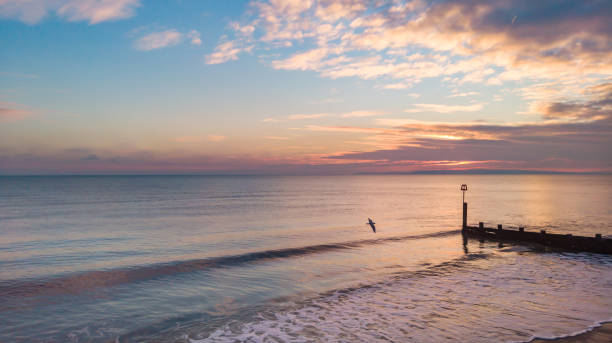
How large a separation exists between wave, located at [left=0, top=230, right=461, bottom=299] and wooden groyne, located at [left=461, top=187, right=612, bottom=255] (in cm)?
1236

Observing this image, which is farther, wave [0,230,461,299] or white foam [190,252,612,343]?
wave [0,230,461,299]

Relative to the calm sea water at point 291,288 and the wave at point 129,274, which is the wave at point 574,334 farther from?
the wave at point 129,274

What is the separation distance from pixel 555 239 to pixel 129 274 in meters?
31.2

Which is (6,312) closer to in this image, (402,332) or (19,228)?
(402,332)

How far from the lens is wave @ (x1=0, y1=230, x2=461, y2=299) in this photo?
1983 cm

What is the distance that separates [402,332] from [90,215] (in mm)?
57205

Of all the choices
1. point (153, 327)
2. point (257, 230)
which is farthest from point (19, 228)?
point (153, 327)

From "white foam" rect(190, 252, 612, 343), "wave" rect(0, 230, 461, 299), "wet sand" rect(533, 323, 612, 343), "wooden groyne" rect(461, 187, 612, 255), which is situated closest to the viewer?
"wet sand" rect(533, 323, 612, 343)

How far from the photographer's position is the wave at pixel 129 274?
65.0ft

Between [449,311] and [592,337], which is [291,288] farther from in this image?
[592,337]

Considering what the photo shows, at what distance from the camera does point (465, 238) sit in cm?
3431

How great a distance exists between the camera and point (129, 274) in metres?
23.1

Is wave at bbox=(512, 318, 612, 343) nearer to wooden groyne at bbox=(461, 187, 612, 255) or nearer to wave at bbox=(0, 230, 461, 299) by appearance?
wooden groyne at bbox=(461, 187, 612, 255)

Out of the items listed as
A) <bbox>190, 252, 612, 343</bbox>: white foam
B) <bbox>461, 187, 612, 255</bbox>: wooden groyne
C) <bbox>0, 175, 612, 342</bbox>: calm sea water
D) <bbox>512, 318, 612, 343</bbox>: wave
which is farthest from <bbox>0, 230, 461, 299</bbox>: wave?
<bbox>512, 318, 612, 343</bbox>: wave
